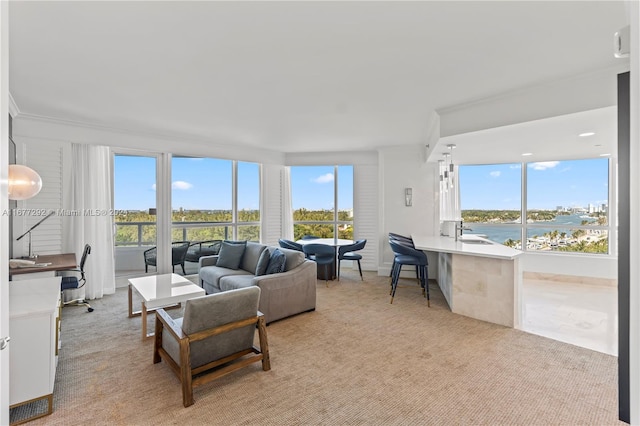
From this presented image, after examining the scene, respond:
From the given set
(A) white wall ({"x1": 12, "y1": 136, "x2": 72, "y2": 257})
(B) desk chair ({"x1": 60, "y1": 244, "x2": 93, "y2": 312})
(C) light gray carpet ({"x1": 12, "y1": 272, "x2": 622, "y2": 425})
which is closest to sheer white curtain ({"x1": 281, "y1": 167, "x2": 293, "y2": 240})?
(C) light gray carpet ({"x1": 12, "y1": 272, "x2": 622, "y2": 425})

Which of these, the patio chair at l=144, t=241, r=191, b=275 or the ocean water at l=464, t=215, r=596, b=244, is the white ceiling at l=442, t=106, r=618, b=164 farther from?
the patio chair at l=144, t=241, r=191, b=275

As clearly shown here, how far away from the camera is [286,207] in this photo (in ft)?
22.5

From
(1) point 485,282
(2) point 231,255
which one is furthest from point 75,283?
(1) point 485,282

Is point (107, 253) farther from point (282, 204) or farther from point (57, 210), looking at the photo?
point (282, 204)

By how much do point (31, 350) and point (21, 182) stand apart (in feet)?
4.02

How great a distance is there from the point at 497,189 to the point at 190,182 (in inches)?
247

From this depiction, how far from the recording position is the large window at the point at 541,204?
5.66 metres

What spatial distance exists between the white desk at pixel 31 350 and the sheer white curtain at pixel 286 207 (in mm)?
4865

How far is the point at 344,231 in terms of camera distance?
22.7 ft

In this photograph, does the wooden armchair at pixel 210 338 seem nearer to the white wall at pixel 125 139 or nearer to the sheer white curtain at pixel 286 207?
the white wall at pixel 125 139

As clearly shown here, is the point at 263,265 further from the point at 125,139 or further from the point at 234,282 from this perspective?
the point at 125,139

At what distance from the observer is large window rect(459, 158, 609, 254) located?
5660 mm

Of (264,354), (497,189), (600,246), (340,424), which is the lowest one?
(340,424)

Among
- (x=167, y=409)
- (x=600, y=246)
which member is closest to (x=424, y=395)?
(x=167, y=409)
